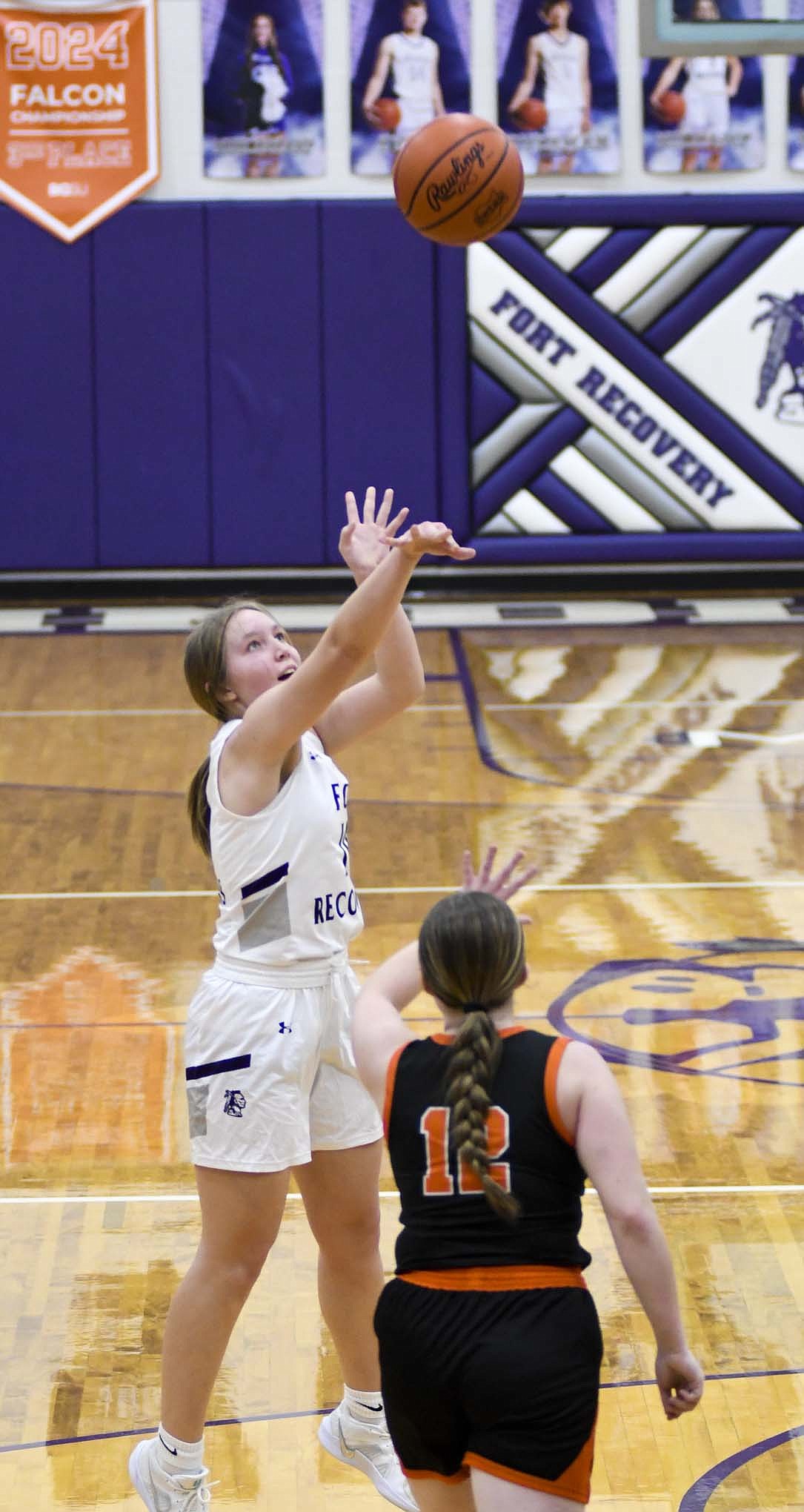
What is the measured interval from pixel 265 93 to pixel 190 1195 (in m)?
10.5

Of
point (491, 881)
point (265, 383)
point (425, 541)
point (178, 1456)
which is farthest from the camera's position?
point (265, 383)

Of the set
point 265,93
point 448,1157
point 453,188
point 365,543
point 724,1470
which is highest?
point 265,93

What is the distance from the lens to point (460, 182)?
6254 millimetres

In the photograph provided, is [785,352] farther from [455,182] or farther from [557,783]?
[455,182]

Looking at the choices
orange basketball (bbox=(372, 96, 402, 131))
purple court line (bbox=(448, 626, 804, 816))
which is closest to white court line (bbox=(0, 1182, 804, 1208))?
purple court line (bbox=(448, 626, 804, 816))

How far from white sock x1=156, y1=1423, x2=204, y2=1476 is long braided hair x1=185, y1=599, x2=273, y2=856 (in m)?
0.98

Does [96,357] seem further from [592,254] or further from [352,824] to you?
[352,824]

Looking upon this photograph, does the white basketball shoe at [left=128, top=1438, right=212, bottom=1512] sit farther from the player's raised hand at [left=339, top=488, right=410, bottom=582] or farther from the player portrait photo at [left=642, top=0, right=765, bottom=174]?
the player portrait photo at [left=642, top=0, right=765, bottom=174]

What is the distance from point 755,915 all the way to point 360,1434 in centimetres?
365

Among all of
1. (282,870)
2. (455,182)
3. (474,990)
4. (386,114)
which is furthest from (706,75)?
(474,990)

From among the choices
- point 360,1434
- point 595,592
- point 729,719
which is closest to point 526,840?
point 729,719

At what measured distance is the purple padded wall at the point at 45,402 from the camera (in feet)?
44.0

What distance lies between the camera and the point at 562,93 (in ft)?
44.5

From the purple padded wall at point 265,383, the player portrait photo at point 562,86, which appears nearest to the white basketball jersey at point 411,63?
the player portrait photo at point 562,86
